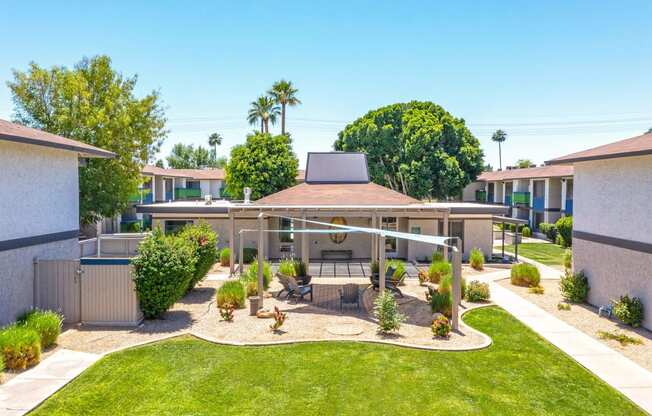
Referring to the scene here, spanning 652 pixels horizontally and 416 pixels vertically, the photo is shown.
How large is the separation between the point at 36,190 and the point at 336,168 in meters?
17.7

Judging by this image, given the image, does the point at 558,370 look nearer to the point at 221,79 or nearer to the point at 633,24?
the point at 633,24

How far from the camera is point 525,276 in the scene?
18.7 m

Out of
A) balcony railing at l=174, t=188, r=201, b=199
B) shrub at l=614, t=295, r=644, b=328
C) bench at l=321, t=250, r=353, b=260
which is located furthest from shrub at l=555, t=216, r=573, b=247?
balcony railing at l=174, t=188, r=201, b=199

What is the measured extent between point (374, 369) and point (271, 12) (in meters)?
16.4

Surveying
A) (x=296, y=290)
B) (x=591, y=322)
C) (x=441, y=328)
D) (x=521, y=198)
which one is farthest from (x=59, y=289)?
(x=521, y=198)

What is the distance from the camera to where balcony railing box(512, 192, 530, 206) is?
42978 mm

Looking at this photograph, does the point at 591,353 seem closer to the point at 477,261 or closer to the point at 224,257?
the point at 477,261

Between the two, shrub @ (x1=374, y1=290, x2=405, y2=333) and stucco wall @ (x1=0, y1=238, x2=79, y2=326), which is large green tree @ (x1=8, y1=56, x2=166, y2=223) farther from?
shrub @ (x1=374, y1=290, x2=405, y2=333)

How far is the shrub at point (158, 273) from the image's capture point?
40.1 feet

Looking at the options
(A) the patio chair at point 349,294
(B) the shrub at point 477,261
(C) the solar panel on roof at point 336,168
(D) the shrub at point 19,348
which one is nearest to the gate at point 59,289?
(D) the shrub at point 19,348

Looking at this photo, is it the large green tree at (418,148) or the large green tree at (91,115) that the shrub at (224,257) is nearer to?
the large green tree at (91,115)

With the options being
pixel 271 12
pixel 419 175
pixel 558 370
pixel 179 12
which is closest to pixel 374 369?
pixel 558 370

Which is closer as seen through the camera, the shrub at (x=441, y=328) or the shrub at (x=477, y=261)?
the shrub at (x=441, y=328)

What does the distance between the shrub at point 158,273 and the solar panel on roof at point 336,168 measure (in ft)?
48.2
